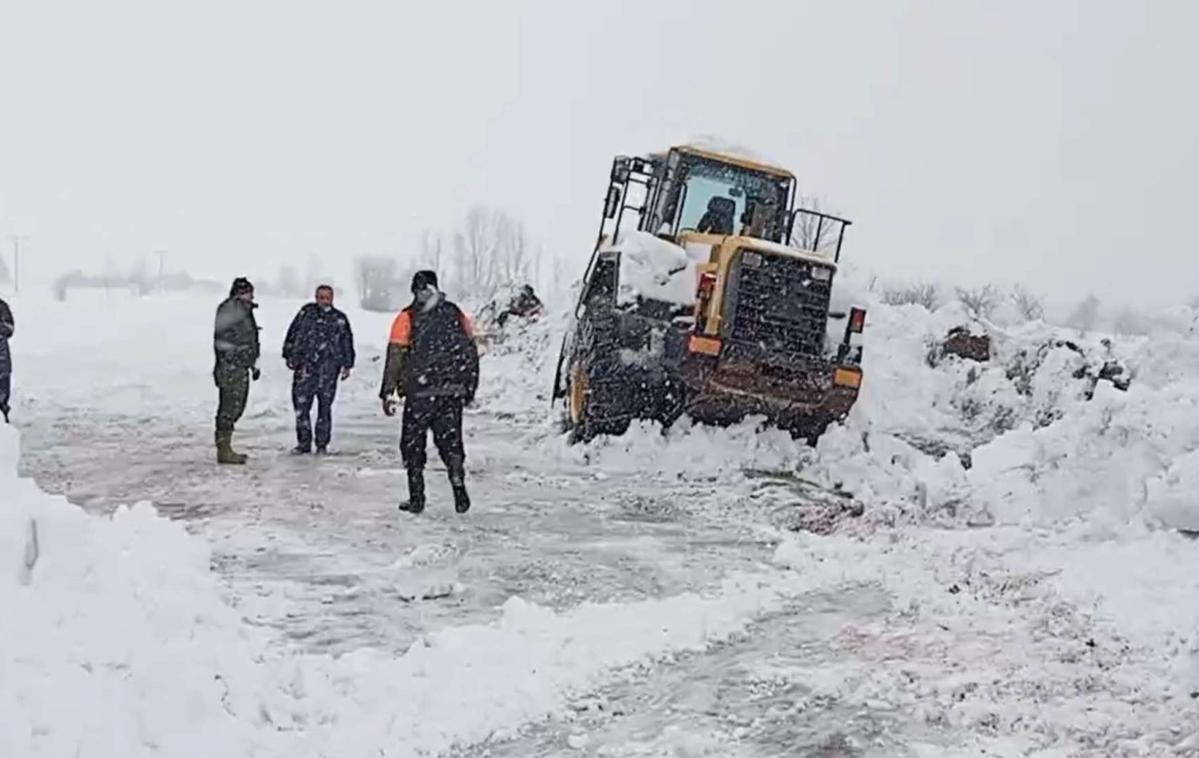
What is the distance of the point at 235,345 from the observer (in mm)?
10836

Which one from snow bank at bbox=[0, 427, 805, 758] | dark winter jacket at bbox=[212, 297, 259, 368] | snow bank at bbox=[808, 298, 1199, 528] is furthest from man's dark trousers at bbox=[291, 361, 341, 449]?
snow bank at bbox=[0, 427, 805, 758]

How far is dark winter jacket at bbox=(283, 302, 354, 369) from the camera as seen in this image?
1152 cm

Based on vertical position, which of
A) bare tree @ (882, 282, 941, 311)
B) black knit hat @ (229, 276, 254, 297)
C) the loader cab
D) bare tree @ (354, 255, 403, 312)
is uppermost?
the loader cab

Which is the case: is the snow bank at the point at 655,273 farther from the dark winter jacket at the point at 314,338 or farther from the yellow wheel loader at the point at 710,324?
the dark winter jacket at the point at 314,338

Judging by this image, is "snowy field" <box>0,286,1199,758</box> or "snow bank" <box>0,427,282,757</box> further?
"snowy field" <box>0,286,1199,758</box>

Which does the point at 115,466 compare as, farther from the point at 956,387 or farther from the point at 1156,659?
the point at 956,387

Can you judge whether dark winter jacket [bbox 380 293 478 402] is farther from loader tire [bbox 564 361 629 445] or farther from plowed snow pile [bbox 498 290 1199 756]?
loader tire [bbox 564 361 629 445]

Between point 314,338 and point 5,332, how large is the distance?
106 inches

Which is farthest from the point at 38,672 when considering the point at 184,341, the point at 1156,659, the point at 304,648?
the point at 184,341

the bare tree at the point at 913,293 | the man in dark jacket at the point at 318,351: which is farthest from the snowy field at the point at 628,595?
the bare tree at the point at 913,293

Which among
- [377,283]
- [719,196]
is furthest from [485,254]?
[719,196]

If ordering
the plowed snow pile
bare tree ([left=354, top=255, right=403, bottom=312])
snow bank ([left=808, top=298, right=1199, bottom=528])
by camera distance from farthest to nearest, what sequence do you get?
bare tree ([left=354, top=255, right=403, bottom=312])
snow bank ([left=808, top=298, right=1199, bottom=528])
the plowed snow pile

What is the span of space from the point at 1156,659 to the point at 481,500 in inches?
210

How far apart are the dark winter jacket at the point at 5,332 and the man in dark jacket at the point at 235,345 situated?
1.95 meters
